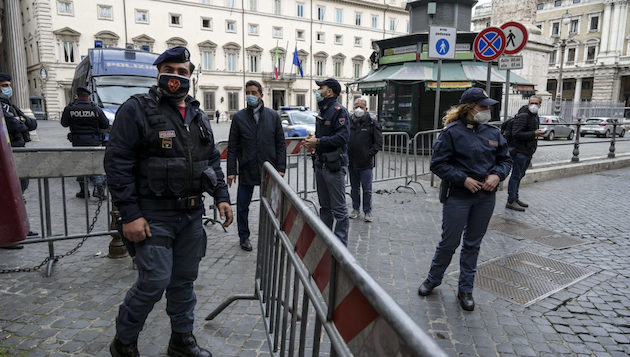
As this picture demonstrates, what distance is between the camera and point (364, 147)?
258 inches

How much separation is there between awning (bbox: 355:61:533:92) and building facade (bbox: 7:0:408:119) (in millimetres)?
23580

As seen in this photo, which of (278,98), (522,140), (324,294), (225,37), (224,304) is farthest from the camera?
(278,98)

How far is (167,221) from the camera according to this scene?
2.63 meters

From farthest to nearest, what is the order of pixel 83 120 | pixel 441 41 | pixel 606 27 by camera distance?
pixel 606 27
pixel 441 41
pixel 83 120

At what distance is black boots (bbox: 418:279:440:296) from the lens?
3.93m

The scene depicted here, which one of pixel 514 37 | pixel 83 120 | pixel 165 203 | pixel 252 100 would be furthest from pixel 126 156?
pixel 514 37

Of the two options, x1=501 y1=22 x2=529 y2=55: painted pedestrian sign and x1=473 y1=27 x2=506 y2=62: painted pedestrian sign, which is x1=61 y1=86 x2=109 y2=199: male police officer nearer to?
x1=473 y1=27 x2=506 y2=62: painted pedestrian sign

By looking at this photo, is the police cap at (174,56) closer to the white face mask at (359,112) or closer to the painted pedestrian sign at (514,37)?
the white face mask at (359,112)

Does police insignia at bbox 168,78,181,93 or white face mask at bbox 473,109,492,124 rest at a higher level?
police insignia at bbox 168,78,181,93

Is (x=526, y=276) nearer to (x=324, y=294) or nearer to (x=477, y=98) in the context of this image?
(x=477, y=98)

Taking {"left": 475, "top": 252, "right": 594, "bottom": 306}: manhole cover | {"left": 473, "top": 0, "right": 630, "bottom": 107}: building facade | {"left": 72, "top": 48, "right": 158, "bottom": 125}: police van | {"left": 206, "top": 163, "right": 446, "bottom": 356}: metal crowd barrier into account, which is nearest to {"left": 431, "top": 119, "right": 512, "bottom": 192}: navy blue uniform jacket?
{"left": 475, "top": 252, "right": 594, "bottom": 306}: manhole cover

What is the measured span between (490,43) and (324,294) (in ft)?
25.8

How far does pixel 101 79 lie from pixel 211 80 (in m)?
39.3

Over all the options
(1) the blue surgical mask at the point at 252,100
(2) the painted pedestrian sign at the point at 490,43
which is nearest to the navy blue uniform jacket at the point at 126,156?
(1) the blue surgical mask at the point at 252,100
